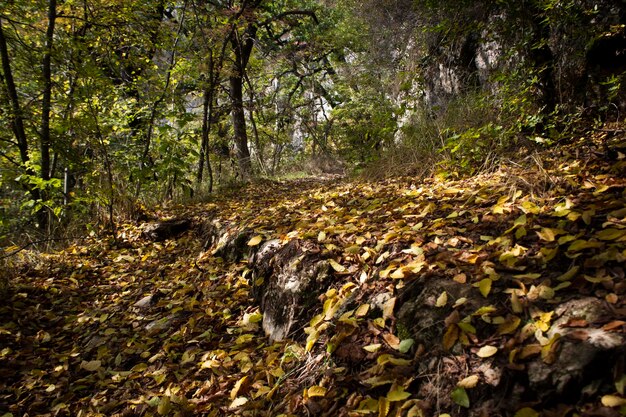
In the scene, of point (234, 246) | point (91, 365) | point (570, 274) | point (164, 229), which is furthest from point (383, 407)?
point (164, 229)

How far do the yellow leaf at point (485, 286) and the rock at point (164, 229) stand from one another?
3.44 meters

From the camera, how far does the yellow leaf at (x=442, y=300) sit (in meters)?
1.56

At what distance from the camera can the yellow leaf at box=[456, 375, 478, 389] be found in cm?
124

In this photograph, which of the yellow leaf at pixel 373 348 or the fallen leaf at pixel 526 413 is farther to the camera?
the yellow leaf at pixel 373 348

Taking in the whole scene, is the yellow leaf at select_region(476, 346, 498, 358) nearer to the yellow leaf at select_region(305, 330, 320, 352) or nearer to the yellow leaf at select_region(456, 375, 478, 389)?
the yellow leaf at select_region(456, 375, 478, 389)

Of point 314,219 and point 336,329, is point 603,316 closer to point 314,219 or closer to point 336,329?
point 336,329

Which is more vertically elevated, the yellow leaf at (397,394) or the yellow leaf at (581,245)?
the yellow leaf at (581,245)

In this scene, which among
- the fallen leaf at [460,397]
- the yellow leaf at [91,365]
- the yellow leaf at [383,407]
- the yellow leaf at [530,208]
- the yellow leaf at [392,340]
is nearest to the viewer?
the fallen leaf at [460,397]

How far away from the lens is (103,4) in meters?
4.85

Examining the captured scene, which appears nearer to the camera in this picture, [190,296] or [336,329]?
[336,329]

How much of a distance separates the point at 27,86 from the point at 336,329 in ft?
17.9

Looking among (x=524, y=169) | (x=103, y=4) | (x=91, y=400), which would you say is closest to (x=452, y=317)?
(x=524, y=169)

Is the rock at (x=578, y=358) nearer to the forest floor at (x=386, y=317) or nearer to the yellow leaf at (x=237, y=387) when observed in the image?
the forest floor at (x=386, y=317)

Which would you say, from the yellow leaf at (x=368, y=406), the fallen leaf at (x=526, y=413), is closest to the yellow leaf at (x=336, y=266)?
the yellow leaf at (x=368, y=406)
